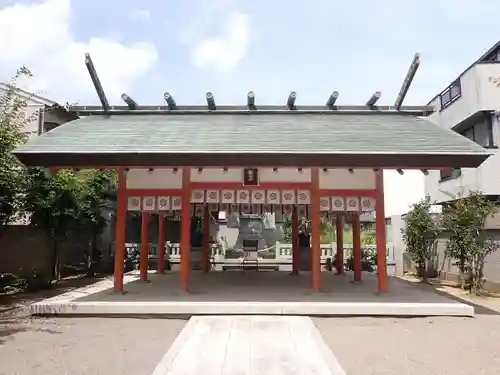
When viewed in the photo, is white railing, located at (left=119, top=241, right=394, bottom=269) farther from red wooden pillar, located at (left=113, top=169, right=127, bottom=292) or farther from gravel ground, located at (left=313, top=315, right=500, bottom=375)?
gravel ground, located at (left=313, top=315, right=500, bottom=375)

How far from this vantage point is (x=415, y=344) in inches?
254

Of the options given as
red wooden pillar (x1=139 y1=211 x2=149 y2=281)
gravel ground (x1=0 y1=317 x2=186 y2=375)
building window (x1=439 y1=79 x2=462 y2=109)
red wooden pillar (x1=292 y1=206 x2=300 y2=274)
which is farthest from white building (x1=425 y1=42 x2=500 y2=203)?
gravel ground (x1=0 y1=317 x2=186 y2=375)

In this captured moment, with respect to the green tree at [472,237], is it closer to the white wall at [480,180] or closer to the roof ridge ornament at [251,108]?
the roof ridge ornament at [251,108]

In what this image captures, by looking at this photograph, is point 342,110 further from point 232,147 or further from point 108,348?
point 108,348

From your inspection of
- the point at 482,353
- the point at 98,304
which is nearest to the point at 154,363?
the point at 98,304

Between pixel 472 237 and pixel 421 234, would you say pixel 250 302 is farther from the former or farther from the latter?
pixel 421 234

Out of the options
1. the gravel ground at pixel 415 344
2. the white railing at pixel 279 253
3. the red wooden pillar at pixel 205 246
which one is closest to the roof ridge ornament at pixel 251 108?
the red wooden pillar at pixel 205 246

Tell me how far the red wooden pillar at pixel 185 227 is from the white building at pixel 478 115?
1150 centimetres

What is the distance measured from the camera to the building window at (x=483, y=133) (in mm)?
16672

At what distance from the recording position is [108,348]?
20.3 ft

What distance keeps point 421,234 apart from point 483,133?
578cm

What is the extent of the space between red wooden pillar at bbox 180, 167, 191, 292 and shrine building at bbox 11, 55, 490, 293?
0.08ft

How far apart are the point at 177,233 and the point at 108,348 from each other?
16941mm

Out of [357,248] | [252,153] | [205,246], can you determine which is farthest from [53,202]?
→ [357,248]
